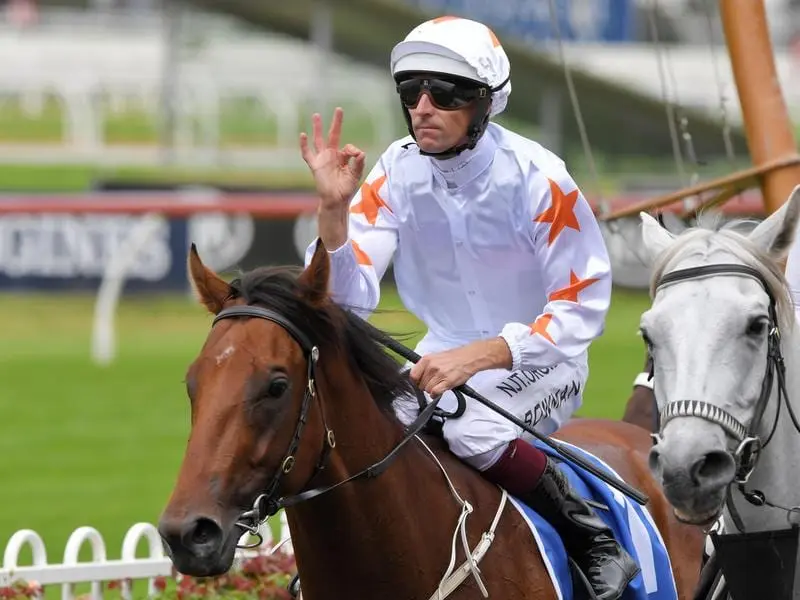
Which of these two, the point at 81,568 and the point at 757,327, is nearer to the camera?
the point at 757,327

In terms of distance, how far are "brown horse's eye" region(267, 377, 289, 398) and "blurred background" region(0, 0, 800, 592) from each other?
0.56 metres

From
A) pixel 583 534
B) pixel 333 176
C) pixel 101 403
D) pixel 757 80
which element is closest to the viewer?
pixel 333 176

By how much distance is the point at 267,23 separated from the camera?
23562mm

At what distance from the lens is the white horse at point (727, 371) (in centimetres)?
342

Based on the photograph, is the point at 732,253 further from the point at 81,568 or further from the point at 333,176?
the point at 81,568

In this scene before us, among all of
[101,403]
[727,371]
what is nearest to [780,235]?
[727,371]

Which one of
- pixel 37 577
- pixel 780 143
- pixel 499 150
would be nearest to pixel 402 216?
pixel 499 150

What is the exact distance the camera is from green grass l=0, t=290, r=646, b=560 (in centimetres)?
956

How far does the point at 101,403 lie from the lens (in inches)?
502

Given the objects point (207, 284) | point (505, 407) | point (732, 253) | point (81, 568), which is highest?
point (732, 253)

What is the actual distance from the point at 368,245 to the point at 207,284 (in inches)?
30.1

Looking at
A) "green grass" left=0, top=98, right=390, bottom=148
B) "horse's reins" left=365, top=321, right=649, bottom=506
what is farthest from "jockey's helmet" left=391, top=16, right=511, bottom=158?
"green grass" left=0, top=98, right=390, bottom=148

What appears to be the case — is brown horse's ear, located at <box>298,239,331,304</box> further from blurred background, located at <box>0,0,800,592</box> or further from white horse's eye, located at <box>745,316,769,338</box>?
white horse's eye, located at <box>745,316,769,338</box>

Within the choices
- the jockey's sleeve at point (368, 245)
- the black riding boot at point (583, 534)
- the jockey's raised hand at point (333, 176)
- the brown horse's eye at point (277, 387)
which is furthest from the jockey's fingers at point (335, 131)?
the black riding boot at point (583, 534)
